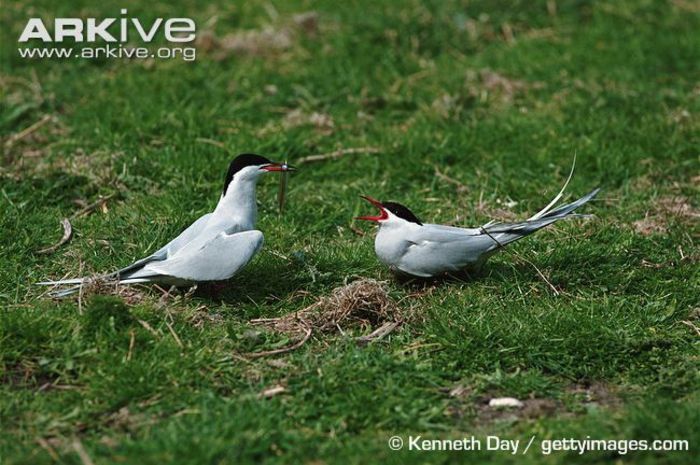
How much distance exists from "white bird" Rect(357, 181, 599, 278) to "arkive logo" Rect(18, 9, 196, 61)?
3331 millimetres

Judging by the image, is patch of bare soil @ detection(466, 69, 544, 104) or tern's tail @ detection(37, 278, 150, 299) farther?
patch of bare soil @ detection(466, 69, 544, 104)

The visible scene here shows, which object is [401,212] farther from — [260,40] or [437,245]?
[260,40]

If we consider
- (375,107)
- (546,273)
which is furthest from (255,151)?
(546,273)

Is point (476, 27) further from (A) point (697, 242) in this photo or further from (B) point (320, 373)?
(B) point (320, 373)

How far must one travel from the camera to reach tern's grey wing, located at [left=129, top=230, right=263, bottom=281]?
4.23 metres

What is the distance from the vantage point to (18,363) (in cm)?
384

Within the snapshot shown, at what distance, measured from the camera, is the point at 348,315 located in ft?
14.0

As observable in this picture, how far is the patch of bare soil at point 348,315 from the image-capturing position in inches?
166

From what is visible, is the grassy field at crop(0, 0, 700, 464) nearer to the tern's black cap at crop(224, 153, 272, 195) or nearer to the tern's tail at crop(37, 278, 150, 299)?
the tern's tail at crop(37, 278, 150, 299)

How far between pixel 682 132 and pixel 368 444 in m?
3.63

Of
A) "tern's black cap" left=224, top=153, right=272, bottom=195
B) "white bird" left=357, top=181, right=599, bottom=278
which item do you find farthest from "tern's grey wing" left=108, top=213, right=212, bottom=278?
"white bird" left=357, top=181, right=599, bottom=278

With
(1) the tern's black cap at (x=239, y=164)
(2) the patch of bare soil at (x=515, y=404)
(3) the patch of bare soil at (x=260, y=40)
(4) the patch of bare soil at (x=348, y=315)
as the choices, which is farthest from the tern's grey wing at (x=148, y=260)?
(3) the patch of bare soil at (x=260, y=40)

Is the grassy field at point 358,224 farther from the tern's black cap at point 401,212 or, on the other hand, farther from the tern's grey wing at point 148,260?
the tern's black cap at point 401,212

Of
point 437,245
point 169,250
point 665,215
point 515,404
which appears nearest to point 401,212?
point 437,245
